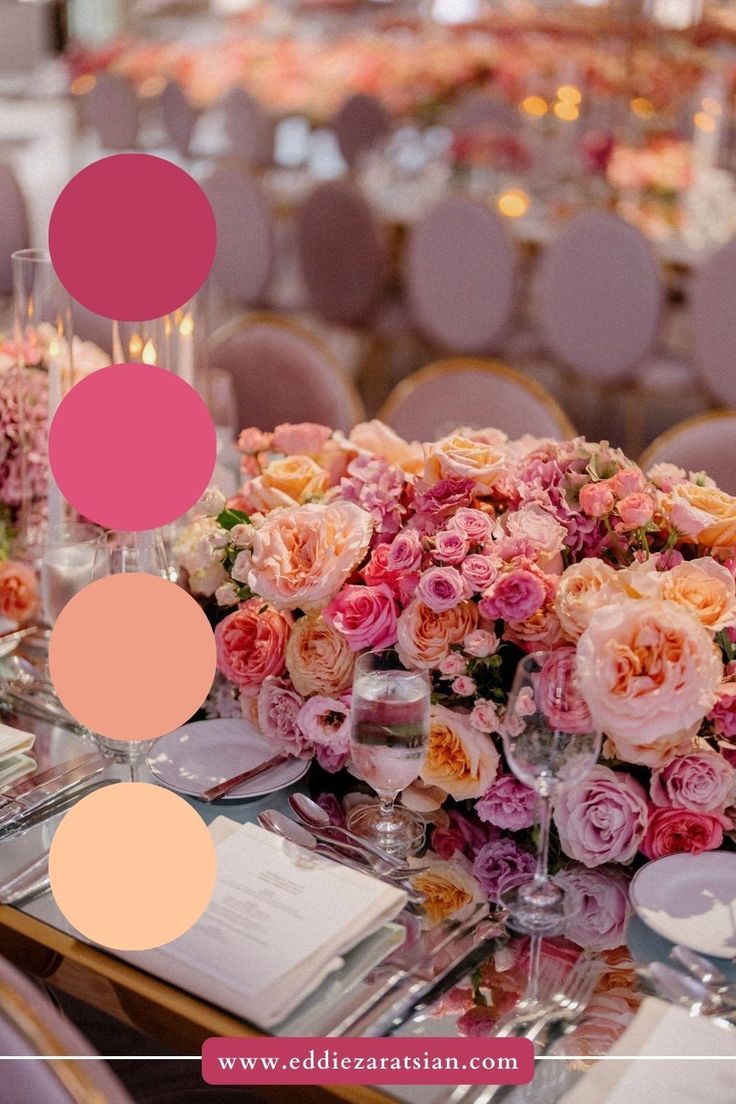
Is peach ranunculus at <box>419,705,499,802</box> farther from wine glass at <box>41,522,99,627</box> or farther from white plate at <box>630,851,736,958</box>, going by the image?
wine glass at <box>41,522,99,627</box>

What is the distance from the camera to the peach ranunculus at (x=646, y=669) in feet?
3.84

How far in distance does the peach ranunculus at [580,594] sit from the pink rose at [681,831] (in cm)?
20


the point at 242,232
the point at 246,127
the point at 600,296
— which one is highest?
the point at 246,127

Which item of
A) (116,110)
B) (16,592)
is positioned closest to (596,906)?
(16,592)

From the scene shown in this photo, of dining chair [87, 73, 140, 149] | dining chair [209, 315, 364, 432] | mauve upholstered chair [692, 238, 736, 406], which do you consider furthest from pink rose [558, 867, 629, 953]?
dining chair [87, 73, 140, 149]

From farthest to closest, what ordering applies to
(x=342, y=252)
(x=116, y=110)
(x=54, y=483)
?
(x=116, y=110) < (x=342, y=252) < (x=54, y=483)

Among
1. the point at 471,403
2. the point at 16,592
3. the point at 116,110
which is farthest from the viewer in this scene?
the point at 116,110

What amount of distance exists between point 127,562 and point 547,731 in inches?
22.3

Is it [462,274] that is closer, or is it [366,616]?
[366,616]

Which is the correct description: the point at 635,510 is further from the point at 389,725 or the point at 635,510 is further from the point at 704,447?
the point at 704,447

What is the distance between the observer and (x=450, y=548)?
4.36ft

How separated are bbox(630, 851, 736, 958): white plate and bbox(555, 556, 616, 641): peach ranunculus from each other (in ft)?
0.80

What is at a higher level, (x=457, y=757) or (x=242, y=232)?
(x=242, y=232)

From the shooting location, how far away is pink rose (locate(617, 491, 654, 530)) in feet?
4.35
